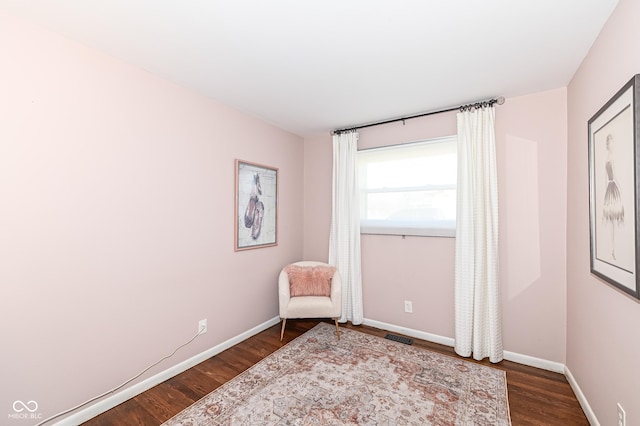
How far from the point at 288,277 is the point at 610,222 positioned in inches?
109

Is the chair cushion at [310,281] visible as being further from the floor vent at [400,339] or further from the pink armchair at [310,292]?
the floor vent at [400,339]

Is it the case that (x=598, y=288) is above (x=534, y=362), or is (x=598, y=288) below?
above

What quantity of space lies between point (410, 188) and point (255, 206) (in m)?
1.83

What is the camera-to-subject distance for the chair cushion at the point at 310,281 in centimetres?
330

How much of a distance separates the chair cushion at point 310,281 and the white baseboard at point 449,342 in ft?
2.38

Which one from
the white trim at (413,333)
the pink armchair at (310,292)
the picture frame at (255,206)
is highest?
the picture frame at (255,206)

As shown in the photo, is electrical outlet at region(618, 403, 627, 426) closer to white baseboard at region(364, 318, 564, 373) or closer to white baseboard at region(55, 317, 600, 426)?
white baseboard at region(55, 317, 600, 426)

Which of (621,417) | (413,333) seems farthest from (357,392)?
(621,417)

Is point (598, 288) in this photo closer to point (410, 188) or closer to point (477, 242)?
point (477, 242)

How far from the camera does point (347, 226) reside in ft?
11.4

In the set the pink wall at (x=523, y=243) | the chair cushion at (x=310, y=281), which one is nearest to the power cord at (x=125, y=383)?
the chair cushion at (x=310, y=281)

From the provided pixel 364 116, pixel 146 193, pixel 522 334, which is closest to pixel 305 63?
pixel 364 116

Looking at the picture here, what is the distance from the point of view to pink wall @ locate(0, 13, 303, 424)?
1.58m

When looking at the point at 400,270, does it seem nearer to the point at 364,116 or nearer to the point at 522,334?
the point at 522,334
